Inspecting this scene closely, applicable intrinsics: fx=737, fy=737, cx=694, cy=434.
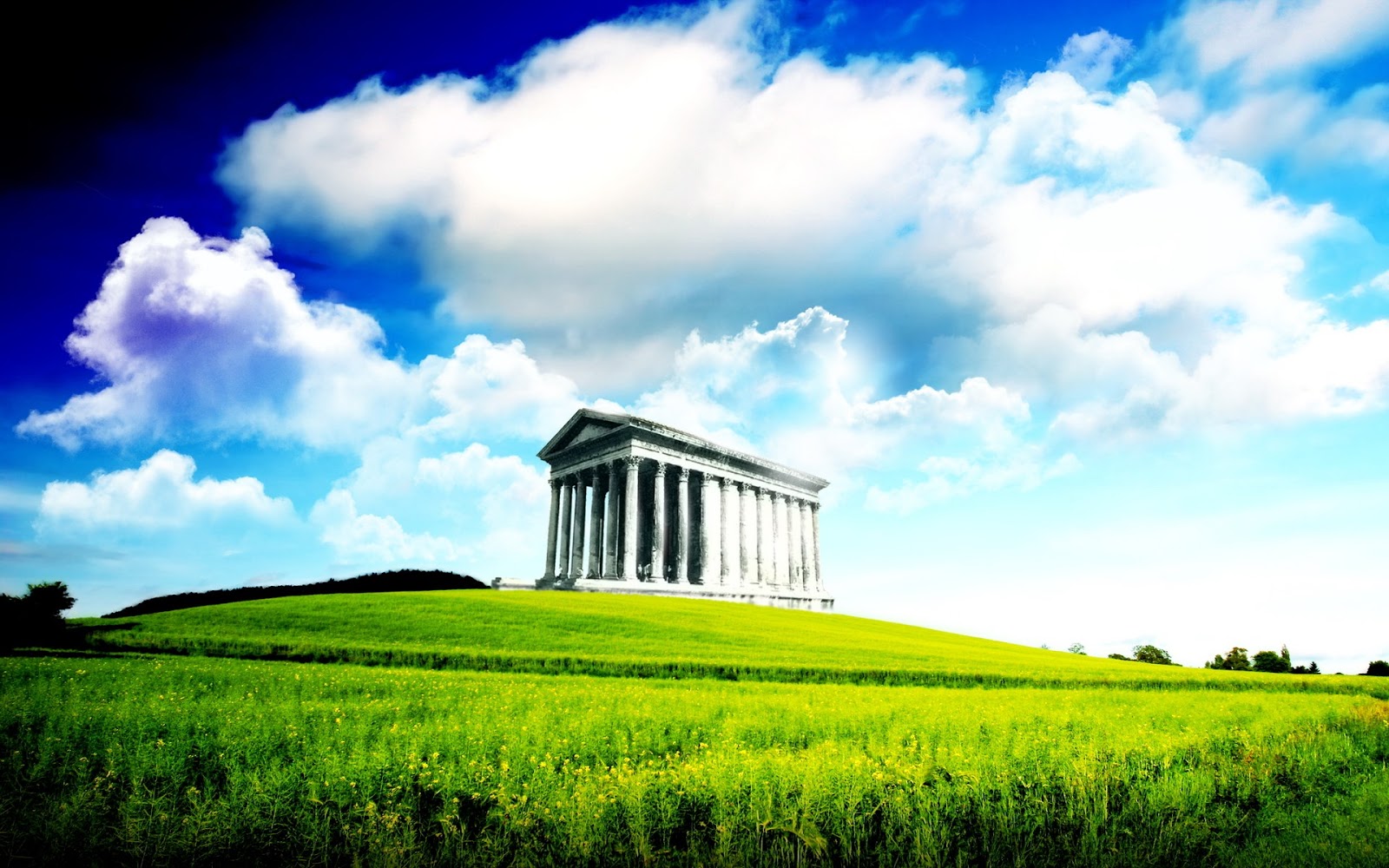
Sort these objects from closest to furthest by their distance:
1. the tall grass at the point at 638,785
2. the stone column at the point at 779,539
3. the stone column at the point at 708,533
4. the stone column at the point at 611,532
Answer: the tall grass at the point at 638,785 → the stone column at the point at 708,533 → the stone column at the point at 611,532 → the stone column at the point at 779,539

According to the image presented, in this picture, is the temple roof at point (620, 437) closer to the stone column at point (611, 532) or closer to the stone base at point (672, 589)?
the stone column at point (611, 532)

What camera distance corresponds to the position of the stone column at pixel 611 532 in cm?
6331

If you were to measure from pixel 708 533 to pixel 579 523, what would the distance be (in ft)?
38.5

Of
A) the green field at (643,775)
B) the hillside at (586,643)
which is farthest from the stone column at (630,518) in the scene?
the green field at (643,775)

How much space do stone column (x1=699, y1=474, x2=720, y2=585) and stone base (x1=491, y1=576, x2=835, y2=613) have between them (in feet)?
5.59

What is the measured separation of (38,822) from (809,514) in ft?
242

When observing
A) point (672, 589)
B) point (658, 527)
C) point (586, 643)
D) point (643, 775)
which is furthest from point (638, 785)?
point (658, 527)

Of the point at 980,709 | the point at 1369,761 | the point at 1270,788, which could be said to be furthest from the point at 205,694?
the point at 1369,761

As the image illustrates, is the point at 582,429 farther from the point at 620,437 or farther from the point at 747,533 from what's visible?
the point at 747,533

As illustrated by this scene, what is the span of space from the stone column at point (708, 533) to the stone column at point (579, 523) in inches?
417

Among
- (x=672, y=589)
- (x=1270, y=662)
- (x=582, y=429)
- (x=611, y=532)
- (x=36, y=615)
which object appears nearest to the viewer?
(x=36, y=615)

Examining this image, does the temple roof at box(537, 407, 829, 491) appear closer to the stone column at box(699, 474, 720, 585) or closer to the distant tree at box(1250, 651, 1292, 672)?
the stone column at box(699, 474, 720, 585)

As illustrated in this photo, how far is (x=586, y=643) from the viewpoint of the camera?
29.9m

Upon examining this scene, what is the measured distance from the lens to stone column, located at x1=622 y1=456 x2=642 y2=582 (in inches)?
2291
